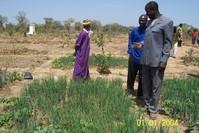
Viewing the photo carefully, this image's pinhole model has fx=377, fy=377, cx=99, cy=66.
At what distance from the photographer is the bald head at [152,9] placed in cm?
587

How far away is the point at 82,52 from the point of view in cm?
840

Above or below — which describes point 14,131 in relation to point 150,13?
below

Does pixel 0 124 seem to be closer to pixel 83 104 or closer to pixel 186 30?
pixel 83 104

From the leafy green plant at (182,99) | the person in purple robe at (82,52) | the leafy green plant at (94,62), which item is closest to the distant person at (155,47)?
the leafy green plant at (182,99)

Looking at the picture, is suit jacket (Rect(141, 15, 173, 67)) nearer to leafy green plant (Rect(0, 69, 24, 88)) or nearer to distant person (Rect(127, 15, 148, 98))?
distant person (Rect(127, 15, 148, 98))

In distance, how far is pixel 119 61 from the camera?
42.1 ft

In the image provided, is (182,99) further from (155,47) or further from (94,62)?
(94,62)

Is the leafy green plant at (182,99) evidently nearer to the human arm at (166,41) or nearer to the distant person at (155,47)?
the distant person at (155,47)

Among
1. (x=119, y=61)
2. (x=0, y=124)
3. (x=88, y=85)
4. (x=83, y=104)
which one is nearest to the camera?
(x=0, y=124)

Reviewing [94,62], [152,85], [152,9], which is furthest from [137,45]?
[94,62]

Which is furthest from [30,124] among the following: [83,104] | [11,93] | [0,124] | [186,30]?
[186,30]

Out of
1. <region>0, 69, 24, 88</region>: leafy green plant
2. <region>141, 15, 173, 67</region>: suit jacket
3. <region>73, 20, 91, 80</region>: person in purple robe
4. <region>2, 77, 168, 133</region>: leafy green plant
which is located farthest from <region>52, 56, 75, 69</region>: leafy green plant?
<region>141, 15, 173, 67</region>: suit jacket

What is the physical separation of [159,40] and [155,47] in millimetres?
126

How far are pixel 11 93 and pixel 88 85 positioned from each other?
5.64ft
